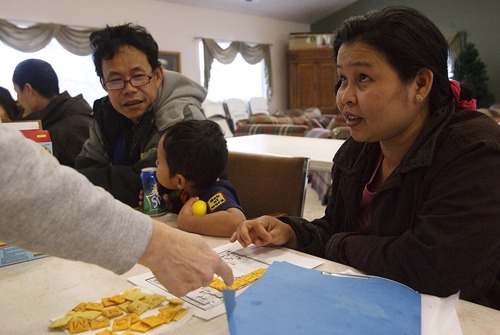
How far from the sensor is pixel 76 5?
7086 millimetres

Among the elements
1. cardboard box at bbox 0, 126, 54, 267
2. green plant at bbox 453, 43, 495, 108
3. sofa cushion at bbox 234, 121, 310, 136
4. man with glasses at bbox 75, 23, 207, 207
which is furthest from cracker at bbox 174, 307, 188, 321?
green plant at bbox 453, 43, 495, 108

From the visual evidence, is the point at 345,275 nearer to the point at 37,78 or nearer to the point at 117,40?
the point at 117,40

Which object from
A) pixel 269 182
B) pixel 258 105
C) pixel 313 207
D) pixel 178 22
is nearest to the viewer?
pixel 269 182

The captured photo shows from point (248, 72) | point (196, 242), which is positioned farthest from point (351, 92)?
point (248, 72)

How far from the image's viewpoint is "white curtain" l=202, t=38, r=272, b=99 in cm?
882

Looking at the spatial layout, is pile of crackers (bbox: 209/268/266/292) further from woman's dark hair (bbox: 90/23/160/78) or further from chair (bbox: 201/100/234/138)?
chair (bbox: 201/100/234/138)

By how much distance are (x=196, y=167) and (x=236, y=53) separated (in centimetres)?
834

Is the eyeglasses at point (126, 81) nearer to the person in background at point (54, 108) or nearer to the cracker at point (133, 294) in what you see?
the person in background at point (54, 108)

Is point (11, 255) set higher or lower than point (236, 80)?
lower

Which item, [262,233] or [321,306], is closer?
[321,306]

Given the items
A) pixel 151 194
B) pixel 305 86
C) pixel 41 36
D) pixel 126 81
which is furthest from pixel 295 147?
pixel 305 86

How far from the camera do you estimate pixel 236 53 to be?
9.45m

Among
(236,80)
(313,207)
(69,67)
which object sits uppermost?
(69,67)

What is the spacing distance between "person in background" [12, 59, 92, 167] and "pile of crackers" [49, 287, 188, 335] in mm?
1815
